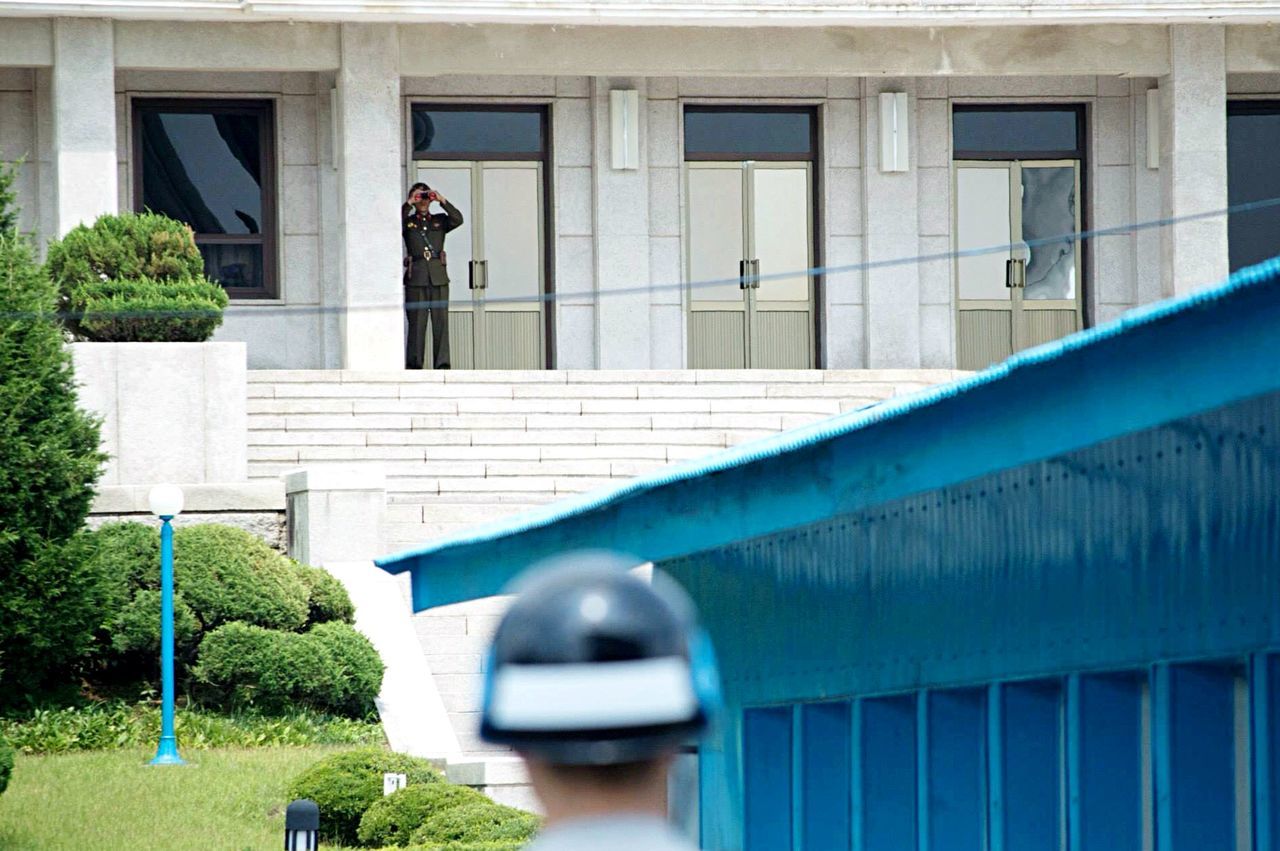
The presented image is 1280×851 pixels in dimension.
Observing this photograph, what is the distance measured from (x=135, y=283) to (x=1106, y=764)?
14836mm

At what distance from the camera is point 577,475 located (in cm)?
1969

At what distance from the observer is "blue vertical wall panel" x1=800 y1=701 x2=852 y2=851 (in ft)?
26.6

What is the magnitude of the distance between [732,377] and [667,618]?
20.7 meters

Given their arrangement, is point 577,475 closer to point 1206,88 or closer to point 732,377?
point 732,377

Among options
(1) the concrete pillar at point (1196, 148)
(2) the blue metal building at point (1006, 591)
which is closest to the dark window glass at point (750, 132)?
(1) the concrete pillar at point (1196, 148)

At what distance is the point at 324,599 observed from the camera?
16.5 m

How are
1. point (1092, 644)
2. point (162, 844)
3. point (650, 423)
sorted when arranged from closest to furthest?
point (1092, 644) → point (162, 844) → point (650, 423)

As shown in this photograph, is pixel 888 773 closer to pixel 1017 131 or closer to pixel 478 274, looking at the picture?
pixel 478 274

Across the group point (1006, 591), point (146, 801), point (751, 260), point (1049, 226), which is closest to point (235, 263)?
point (751, 260)

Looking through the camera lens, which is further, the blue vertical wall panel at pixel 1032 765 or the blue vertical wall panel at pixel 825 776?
the blue vertical wall panel at pixel 825 776

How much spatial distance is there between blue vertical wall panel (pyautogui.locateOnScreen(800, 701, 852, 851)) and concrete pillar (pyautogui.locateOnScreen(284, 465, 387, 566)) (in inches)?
376

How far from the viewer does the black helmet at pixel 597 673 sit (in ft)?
6.17

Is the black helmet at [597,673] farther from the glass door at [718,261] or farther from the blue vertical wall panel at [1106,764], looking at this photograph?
the glass door at [718,261]

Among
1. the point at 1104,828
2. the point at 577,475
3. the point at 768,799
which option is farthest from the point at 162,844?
the point at 577,475
